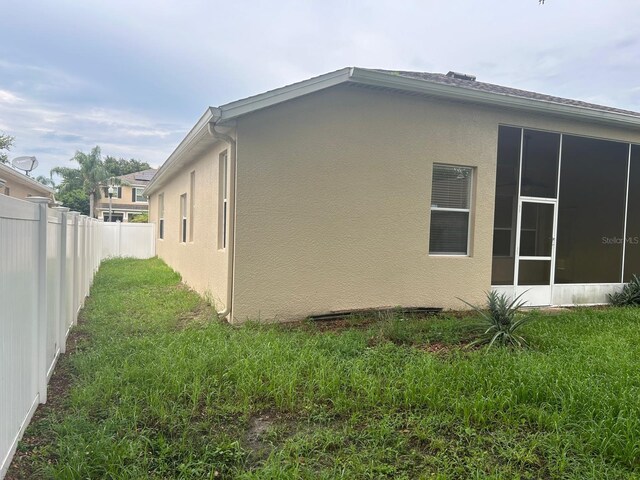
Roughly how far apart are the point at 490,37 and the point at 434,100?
193 inches

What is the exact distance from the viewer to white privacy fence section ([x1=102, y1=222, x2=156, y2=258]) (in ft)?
62.0

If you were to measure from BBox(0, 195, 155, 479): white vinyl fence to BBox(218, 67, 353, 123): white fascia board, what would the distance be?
2477mm

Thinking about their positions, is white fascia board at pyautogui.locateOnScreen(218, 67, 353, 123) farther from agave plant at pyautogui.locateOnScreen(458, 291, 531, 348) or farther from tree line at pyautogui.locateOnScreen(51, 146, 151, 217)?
tree line at pyautogui.locateOnScreen(51, 146, 151, 217)

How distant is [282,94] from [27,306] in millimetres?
4324

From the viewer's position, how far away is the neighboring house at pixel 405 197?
21.3ft

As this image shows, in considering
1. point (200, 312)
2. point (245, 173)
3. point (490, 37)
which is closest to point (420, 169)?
point (245, 173)

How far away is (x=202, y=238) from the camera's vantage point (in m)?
8.96

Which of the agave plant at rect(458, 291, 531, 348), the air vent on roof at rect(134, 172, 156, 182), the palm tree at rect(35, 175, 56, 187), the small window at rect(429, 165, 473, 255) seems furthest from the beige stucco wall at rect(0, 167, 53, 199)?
the palm tree at rect(35, 175, 56, 187)

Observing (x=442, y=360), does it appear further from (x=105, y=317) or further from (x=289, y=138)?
(x=105, y=317)

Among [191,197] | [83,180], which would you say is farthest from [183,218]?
[83,180]

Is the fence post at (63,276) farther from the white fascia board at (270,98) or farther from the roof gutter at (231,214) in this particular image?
the white fascia board at (270,98)

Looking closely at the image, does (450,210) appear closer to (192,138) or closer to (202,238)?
(192,138)

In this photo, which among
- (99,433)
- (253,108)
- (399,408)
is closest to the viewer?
(99,433)

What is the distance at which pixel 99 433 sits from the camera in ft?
9.77
